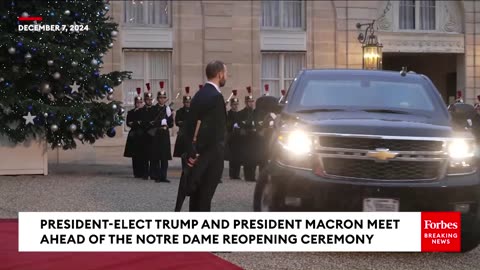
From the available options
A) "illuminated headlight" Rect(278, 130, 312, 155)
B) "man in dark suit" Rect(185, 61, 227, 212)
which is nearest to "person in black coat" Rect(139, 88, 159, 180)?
"man in dark suit" Rect(185, 61, 227, 212)

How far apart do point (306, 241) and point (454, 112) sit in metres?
3.03

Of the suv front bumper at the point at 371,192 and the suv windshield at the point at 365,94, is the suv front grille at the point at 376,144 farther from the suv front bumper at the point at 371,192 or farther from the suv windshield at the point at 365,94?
the suv windshield at the point at 365,94

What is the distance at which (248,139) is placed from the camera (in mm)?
15156

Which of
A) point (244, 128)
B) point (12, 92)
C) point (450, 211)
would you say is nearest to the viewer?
point (450, 211)

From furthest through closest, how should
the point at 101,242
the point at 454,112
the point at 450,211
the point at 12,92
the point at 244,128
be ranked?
the point at 244,128 < the point at 12,92 < the point at 454,112 < the point at 450,211 < the point at 101,242

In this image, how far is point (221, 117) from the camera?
7.10m

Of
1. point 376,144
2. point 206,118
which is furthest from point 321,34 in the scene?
point 376,144

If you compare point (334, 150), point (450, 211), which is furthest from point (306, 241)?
point (450, 211)

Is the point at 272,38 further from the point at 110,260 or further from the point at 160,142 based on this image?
the point at 110,260

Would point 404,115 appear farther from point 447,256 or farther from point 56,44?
point 56,44

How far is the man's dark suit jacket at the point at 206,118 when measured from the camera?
6977 mm

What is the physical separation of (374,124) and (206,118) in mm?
1620

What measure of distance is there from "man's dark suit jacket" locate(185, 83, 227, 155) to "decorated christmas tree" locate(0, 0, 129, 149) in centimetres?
717

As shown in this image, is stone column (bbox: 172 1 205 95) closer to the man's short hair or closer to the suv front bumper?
the man's short hair
